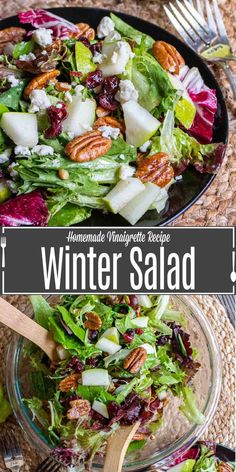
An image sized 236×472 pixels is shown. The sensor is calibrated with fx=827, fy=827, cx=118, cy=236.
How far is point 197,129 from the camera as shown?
180cm

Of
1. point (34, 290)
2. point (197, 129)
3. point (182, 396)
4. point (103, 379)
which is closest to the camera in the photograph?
point (103, 379)

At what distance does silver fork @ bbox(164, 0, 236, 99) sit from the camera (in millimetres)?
1935

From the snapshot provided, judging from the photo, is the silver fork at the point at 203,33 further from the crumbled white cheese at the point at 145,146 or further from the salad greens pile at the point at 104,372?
the salad greens pile at the point at 104,372

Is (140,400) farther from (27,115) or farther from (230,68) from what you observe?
(230,68)

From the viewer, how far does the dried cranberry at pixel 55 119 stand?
1.67 metres

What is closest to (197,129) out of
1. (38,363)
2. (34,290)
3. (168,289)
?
→ (168,289)

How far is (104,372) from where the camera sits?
1465 mm

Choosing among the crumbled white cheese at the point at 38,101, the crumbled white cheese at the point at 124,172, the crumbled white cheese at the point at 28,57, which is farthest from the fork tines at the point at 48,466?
the crumbled white cheese at the point at 28,57

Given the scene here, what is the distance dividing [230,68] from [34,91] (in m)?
0.52

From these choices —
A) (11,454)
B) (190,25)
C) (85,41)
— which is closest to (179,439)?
(11,454)

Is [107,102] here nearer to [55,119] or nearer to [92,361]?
[55,119]

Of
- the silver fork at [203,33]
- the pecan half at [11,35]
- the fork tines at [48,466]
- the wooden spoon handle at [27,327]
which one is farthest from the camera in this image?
the silver fork at [203,33]

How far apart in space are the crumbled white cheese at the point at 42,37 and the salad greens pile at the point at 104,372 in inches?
21.6

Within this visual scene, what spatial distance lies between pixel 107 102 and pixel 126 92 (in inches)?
1.8
